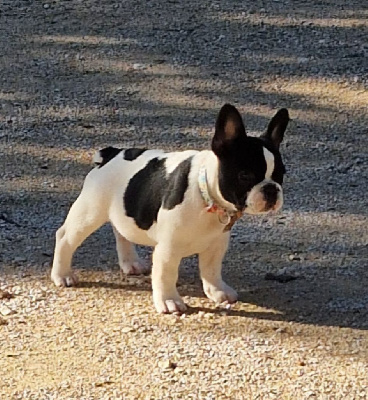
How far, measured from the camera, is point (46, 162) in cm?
732

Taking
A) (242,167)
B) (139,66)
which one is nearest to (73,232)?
(242,167)

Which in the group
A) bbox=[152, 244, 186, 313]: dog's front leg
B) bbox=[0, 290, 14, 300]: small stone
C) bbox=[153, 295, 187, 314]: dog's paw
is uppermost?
bbox=[152, 244, 186, 313]: dog's front leg

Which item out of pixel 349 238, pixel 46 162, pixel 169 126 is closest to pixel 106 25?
pixel 169 126

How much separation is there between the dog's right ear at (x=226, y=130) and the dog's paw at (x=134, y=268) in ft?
3.90

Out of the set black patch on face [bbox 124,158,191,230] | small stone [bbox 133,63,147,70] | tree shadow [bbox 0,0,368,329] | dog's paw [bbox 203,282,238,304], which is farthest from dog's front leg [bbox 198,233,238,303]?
small stone [bbox 133,63,147,70]

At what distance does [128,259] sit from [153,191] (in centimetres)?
75

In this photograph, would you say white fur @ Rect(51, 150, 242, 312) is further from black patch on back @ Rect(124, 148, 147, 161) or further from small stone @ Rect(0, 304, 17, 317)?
small stone @ Rect(0, 304, 17, 317)

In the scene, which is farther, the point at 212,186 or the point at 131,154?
the point at 131,154

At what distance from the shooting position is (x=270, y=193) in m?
4.52

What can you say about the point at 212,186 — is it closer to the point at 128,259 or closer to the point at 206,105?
the point at 128,259

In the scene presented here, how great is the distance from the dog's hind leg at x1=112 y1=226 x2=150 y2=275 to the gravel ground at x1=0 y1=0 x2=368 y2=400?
0.35ft

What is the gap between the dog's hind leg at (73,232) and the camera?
202 inches

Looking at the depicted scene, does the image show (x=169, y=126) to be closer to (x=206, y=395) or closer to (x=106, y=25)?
(x=106, y=25)

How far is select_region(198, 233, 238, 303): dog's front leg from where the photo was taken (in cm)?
514
